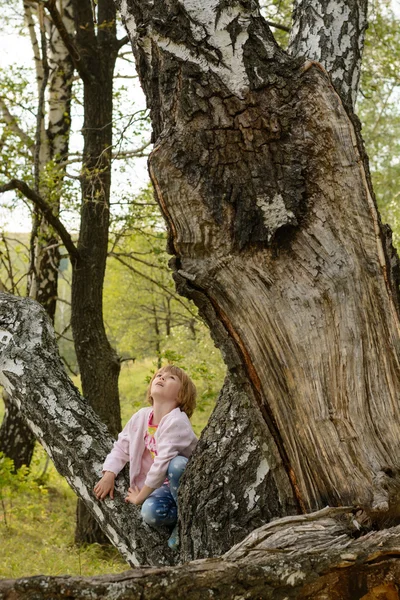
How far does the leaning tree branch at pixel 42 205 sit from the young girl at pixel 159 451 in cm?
322

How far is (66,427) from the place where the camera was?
3225mm

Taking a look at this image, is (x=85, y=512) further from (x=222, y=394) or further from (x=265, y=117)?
(x=265, y=117)

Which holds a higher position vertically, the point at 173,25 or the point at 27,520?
the point at 173,25

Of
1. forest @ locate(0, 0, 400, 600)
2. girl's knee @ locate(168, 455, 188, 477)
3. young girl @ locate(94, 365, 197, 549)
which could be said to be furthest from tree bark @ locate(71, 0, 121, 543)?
forest @ locate(0, 0, 400, 600)

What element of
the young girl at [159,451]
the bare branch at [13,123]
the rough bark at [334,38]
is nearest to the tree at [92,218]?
the bare branch at [13,123]

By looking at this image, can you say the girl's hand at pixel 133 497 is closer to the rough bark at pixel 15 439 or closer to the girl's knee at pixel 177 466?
the girl's knee at pixel 177 466

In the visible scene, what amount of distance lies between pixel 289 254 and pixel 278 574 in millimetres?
1009

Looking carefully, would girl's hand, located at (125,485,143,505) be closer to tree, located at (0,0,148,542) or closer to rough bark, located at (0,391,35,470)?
tree, located at (0,0,148,542)

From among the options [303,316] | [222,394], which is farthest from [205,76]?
[222,394]

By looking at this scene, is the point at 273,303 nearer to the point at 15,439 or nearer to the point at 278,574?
the point at 278,574

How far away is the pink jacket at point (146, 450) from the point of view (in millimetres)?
3316

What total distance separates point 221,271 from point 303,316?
31cm

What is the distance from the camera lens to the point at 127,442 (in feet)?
11.4

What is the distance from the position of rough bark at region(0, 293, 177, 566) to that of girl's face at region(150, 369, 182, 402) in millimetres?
545
